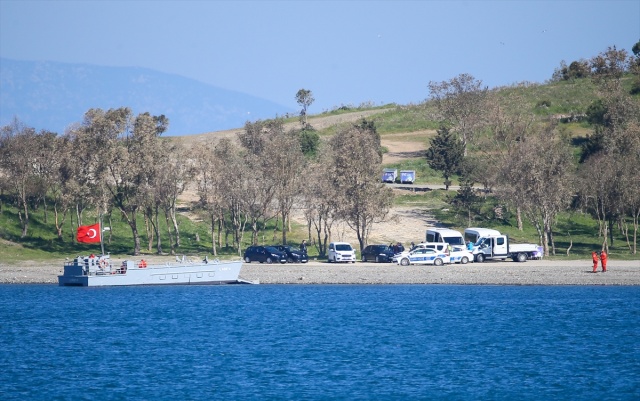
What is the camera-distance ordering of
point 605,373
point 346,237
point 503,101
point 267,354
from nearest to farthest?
point 605,373, point 267,354, point 346,237, point 503,101

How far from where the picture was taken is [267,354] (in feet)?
139

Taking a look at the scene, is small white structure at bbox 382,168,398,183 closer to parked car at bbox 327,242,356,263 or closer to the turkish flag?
parked car at bbox 327,242,356,263

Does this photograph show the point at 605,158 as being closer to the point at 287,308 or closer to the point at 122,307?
the point at 287,308

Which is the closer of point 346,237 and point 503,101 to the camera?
point 346,237

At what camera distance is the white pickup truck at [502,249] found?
71.8m

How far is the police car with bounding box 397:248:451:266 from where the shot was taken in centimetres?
7062

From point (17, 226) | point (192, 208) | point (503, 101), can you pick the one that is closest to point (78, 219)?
point (17, 226)

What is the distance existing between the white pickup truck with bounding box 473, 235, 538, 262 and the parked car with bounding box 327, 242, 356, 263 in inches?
353

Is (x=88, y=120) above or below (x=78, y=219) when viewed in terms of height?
above

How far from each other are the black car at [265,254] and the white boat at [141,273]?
8013 mm

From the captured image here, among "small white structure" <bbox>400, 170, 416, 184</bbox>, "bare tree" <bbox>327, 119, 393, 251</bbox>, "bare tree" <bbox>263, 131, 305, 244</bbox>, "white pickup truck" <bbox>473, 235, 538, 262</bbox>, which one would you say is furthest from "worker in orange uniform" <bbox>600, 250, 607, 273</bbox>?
"small white structure" <bbox>400, 170, 416, 184</bbox>

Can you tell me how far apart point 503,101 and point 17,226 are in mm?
61125

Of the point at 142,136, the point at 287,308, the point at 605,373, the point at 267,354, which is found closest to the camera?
the point at 605,373

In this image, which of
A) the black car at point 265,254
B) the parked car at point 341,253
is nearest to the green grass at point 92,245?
the black car at point 265,254
